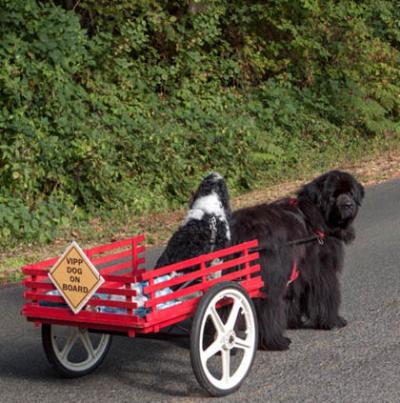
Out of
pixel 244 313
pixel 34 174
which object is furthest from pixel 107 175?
pixel 244 313

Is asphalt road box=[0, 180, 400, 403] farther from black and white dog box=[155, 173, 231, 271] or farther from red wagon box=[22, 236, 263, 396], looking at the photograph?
black and white dog box=[155, 173, 231, 271]

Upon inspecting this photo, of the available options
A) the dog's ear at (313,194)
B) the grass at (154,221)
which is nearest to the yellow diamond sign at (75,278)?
the dog's ear at (313,194)

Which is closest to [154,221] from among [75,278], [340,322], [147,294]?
[340,322]

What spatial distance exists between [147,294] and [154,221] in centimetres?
654

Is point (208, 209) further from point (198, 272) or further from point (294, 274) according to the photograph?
point (294, 274)

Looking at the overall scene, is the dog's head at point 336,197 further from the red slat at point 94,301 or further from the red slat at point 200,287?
the red slat at point 94,301

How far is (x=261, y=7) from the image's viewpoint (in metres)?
17.7

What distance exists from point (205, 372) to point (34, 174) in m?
7.40

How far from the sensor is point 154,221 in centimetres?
1183

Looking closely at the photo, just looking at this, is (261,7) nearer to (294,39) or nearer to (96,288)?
(294,39)

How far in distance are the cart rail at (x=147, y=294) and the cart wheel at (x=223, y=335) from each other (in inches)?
4.0

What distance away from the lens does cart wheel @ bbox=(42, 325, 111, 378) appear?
19.4 ft

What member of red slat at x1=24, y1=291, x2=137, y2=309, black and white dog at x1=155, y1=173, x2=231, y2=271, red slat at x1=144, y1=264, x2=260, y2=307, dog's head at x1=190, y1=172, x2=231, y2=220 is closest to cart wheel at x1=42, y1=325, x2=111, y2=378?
red slat at x1=24, y1=291, x2=137, y2=309

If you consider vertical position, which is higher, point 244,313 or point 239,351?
point 244,313
